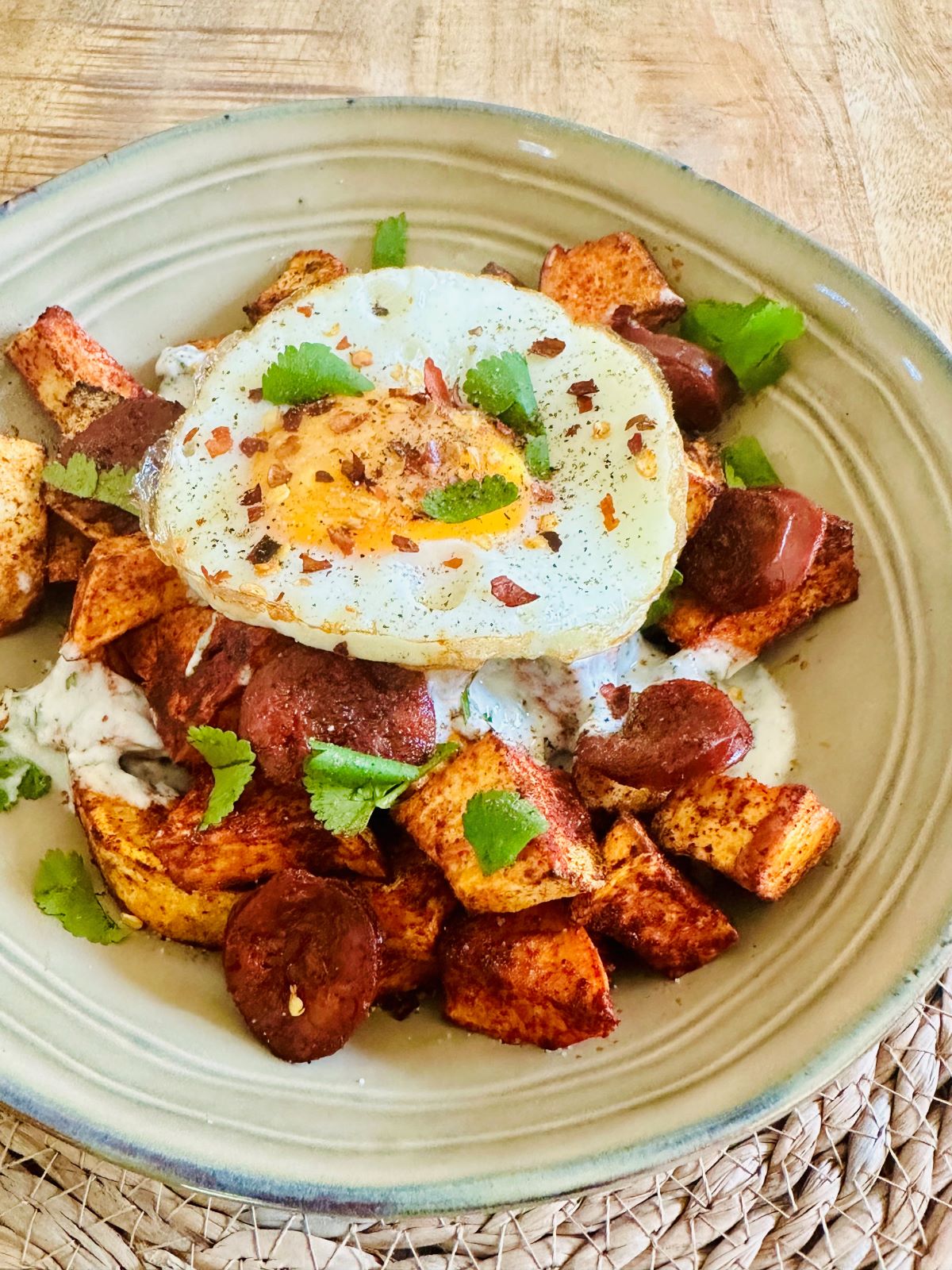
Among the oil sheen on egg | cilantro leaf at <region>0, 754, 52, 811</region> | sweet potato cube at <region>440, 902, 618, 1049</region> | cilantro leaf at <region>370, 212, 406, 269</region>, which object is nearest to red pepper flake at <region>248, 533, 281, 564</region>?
the oil sheen on egg

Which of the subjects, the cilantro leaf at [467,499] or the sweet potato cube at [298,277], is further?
the sweet potato cube at [298,277]

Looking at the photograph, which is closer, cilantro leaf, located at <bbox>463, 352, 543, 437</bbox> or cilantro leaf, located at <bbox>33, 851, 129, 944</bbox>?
cilantro leaf, located at <bbox>33, 851, 129, 944</bbox>

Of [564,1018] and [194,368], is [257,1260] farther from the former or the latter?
[194,368]

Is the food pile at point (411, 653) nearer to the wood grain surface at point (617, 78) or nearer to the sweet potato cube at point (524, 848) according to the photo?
the sweet potato cube at point (524, 848)

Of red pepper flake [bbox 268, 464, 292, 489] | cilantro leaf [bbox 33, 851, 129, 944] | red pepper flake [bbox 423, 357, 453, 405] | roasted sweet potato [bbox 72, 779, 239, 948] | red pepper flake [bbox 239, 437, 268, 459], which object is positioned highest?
red pepper flake [bbox 423, 357, 453, 405]

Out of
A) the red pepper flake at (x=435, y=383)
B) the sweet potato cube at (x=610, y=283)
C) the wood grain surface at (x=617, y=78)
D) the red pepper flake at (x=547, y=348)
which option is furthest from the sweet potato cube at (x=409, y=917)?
the wood grain surface at (x=617, y=78)

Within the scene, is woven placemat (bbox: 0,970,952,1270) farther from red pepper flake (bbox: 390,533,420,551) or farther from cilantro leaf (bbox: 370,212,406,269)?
cilantro leaf (bbox: 370,212,406,269)

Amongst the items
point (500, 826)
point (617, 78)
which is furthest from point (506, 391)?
point (617, 78)
